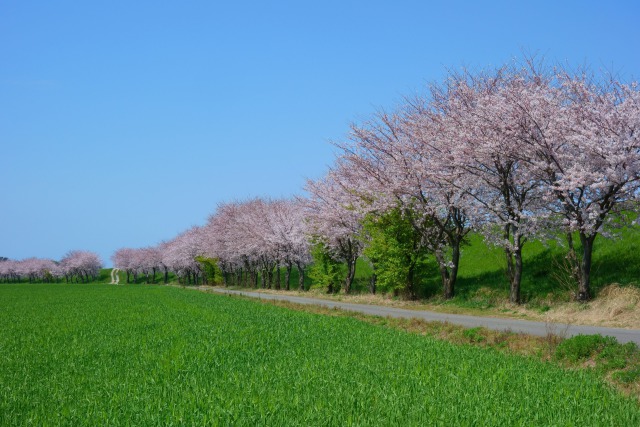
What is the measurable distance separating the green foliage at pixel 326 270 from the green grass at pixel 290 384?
3128 cm

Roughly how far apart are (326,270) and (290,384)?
4055 centimetres

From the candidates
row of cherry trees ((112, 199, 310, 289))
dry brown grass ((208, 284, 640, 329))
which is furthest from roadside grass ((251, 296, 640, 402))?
row of cherry trees ((112, 199, 310, 289))

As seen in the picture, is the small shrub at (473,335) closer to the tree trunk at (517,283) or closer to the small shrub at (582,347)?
the small shrub at (582,347)

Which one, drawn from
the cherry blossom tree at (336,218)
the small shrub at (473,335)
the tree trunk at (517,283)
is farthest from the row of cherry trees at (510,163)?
the small shrub at (473,335)

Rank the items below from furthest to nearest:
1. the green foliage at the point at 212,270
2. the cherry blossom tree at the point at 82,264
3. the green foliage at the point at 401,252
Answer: the cherry blossom tree at the point at 82,264 < the green foliage at the point at 212,270 < the green foliage at the point at 401,252

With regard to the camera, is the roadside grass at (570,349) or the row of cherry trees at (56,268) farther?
the row of cherry trees at (56,268)

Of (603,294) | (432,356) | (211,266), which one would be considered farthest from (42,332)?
(211,266)

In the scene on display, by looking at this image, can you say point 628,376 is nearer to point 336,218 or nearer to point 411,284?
point 411,284

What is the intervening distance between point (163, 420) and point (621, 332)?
49.2 ft

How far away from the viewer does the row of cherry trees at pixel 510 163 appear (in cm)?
2364

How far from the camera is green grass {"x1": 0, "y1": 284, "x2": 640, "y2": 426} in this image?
27.8 ft

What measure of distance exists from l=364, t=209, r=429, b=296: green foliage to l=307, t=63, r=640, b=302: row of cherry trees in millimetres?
573

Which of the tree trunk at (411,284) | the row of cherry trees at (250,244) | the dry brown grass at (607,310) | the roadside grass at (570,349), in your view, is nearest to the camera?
the roadside grass at (570,349)

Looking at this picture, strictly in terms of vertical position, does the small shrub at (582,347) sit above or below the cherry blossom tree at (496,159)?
below
